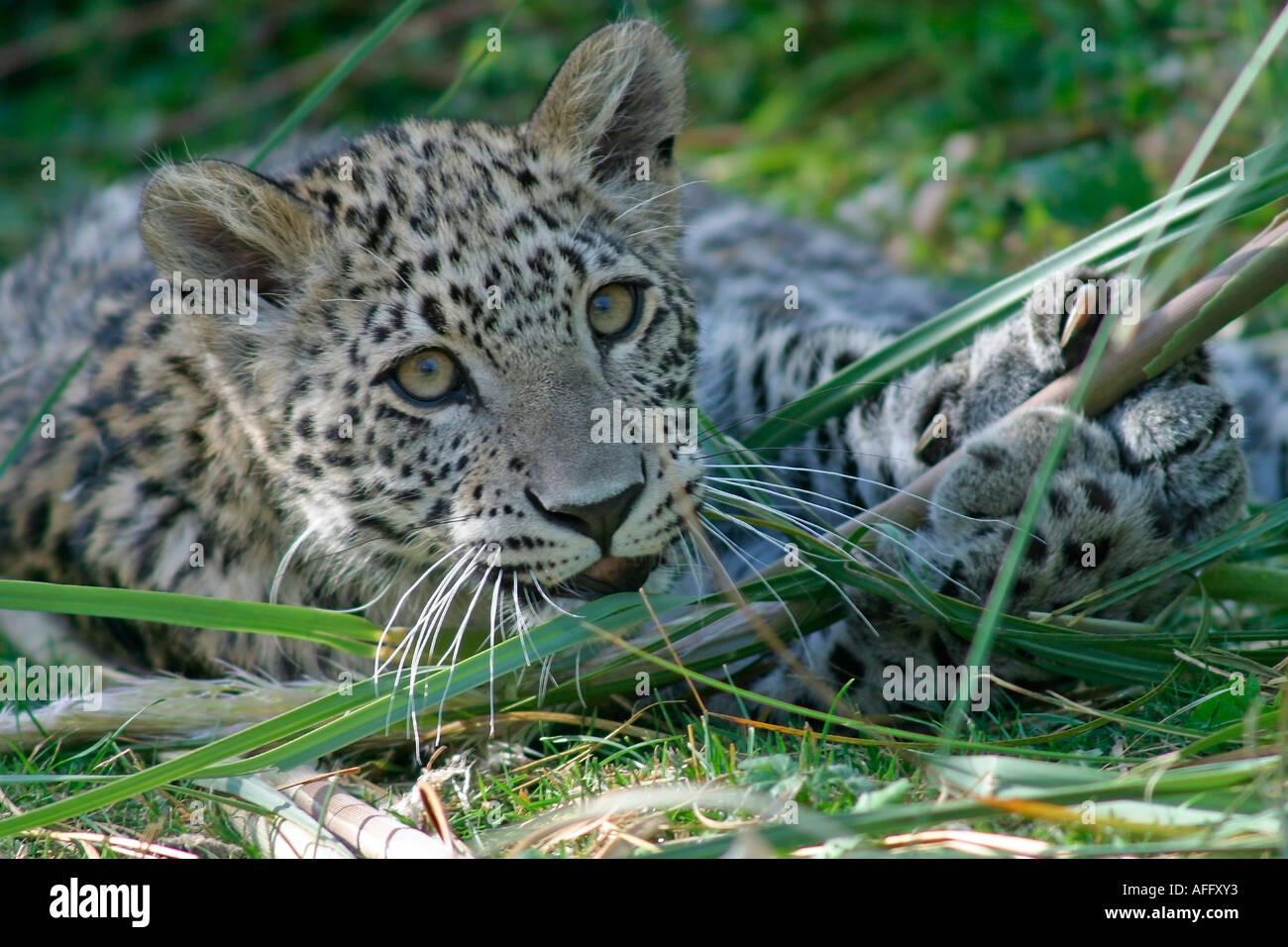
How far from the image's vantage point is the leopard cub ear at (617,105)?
404 cm

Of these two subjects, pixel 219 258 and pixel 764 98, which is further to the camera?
pixel 764 98

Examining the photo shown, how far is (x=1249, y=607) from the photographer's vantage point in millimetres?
4258

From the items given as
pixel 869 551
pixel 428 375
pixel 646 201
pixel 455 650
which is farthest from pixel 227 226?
pixel 869 551

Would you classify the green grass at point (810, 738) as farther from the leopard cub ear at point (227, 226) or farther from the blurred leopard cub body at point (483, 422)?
the leopard cub ear at point (227, 226)

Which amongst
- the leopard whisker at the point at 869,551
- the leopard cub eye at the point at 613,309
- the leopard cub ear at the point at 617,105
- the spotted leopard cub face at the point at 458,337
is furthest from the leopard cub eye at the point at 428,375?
the leopard cub ear at the point at 617,105

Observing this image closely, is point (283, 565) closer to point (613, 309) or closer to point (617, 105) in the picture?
point (613, 309)

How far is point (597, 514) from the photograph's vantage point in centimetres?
325

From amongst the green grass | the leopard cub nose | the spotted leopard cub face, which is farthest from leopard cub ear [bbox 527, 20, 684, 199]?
the leopard cub nose

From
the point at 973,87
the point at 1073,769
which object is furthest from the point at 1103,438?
the point at 973,87

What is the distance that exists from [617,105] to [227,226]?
1.27 metres

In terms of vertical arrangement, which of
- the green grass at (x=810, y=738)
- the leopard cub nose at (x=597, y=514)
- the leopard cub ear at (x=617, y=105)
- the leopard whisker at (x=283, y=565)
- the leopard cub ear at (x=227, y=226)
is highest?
the leopard cub ear at (x=617, y=105)
